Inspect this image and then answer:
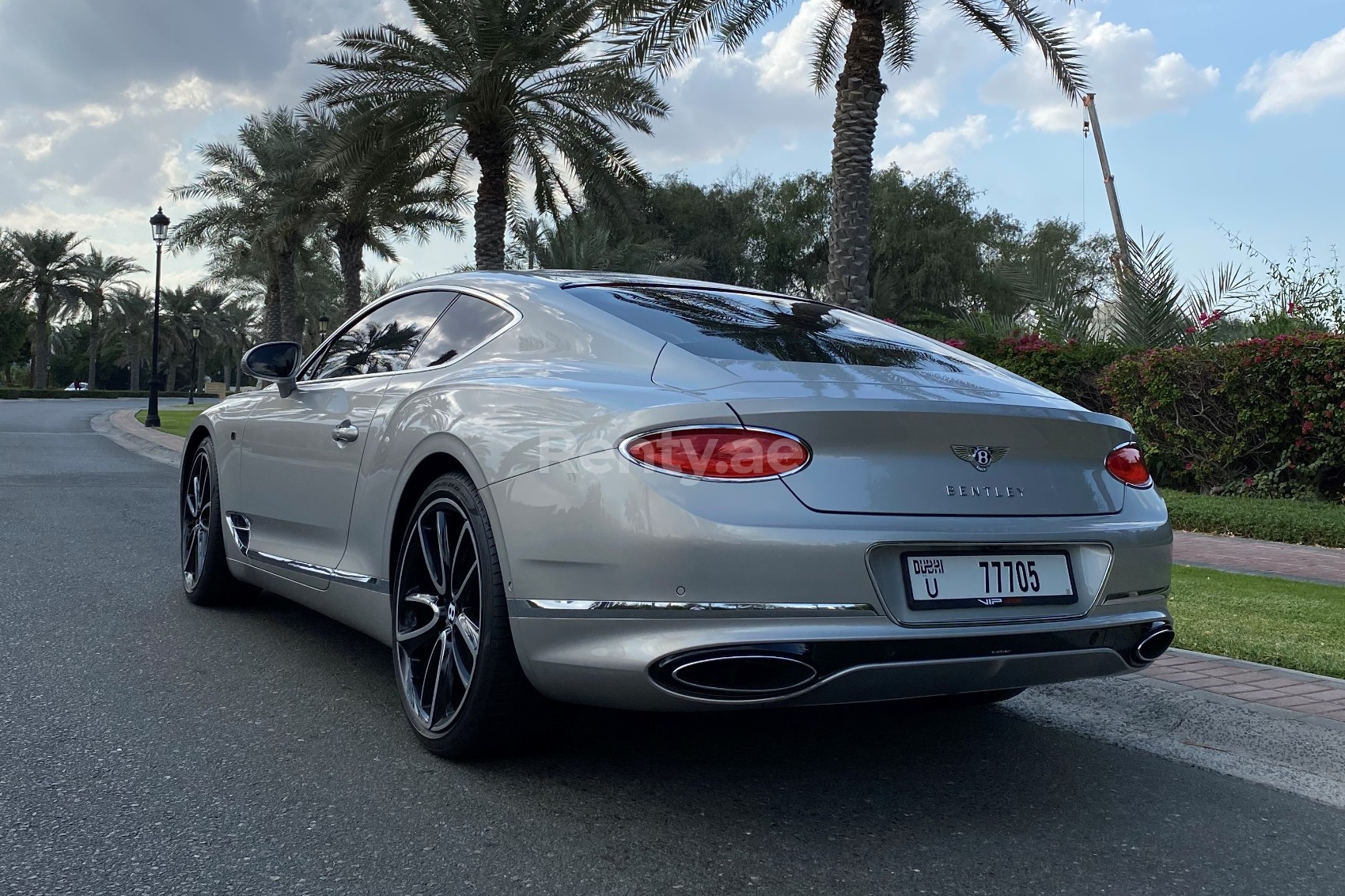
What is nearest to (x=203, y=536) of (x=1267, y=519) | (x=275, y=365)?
(x=275, y=365)

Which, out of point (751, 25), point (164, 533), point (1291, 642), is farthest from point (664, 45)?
point (1291, 642)

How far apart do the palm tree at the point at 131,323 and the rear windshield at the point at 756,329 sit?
282 ft

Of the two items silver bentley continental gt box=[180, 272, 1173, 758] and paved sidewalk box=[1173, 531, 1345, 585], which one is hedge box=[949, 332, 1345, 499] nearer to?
paved sidewalk box=[1173, 531, 1345, 585]

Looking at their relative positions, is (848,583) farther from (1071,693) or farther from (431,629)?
(1071,693)

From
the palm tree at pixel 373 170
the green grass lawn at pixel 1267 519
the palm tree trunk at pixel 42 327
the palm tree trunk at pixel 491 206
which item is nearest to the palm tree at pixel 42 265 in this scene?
the palm tree trunk at pixel 42 327

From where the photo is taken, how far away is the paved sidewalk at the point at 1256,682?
4.44m

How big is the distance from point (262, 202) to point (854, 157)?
2606 cm

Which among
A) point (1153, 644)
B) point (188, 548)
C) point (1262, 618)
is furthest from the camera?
point (1262, 618)

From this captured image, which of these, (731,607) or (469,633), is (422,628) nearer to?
(469,633)

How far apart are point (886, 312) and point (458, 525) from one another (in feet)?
124

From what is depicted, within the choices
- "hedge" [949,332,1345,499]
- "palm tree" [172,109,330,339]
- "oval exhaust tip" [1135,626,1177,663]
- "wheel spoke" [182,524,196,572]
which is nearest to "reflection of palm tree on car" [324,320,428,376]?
"wheel spoke" [182,524,196,572]

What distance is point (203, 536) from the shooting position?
594cm

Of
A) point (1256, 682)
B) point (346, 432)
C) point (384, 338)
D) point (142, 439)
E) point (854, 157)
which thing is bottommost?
point (142, 439)

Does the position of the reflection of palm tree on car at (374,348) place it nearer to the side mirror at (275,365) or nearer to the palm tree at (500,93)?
the side mirror at (275,365)
